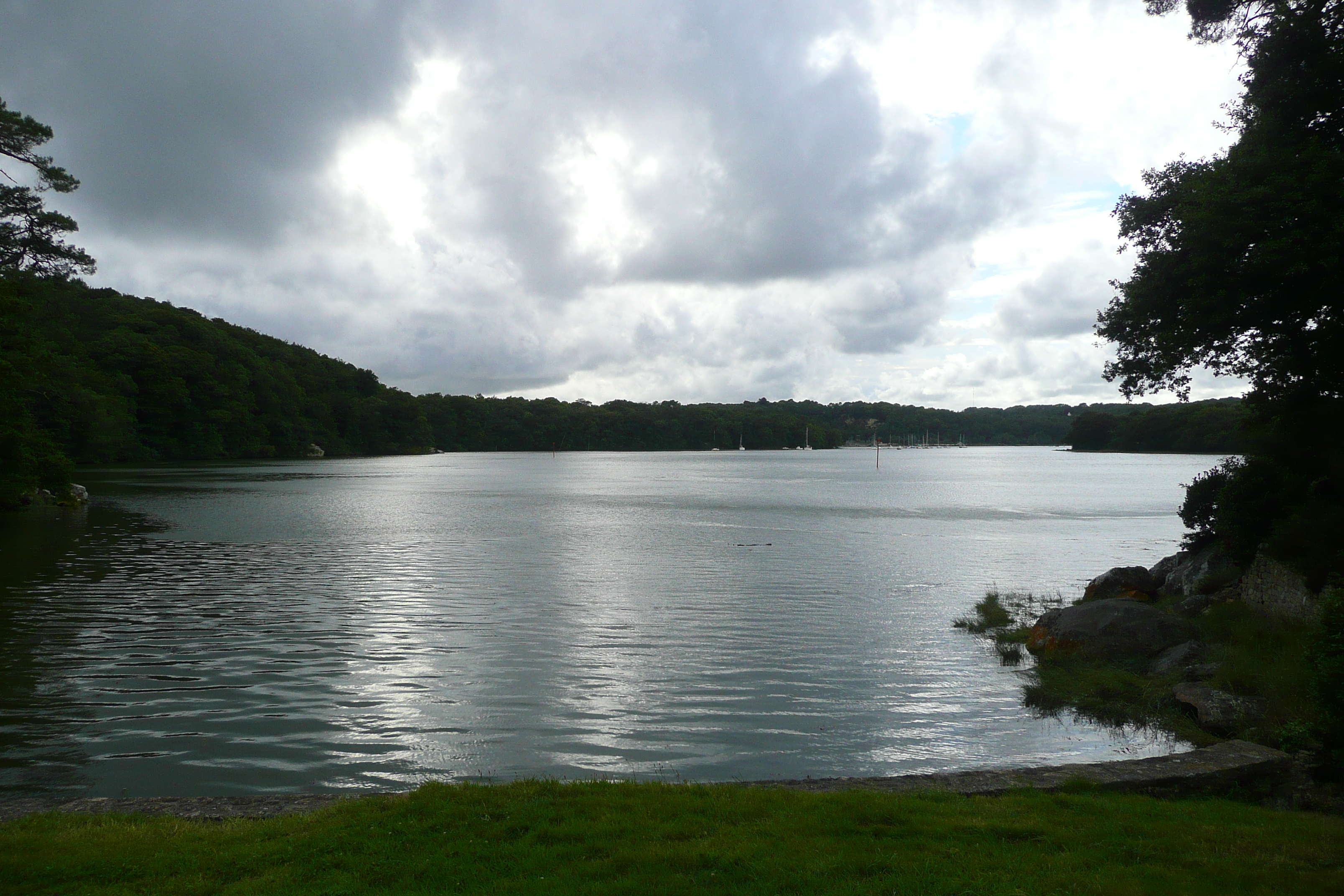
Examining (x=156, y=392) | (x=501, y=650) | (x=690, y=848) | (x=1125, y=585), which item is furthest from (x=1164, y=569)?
(x=156, y=392)

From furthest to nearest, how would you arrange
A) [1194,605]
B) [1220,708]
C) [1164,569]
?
[1164,569] → [1194,605] → [1220,708]

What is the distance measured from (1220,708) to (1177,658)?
2.78 meters

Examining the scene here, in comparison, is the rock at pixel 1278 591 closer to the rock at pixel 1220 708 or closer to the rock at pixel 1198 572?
the rock at pixel 1198 572

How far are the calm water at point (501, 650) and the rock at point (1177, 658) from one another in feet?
7.21

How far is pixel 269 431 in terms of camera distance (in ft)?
438

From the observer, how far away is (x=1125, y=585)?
18141mm

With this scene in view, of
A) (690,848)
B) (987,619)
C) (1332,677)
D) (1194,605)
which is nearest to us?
(690,848)

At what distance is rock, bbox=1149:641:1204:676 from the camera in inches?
500

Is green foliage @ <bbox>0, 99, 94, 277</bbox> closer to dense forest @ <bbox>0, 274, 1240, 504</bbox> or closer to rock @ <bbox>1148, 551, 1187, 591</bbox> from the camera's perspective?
dense forest @ <bbox>0, 274, 1240, 504</bbox>

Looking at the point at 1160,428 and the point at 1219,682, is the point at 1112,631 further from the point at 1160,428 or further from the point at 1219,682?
the point at 1160,428

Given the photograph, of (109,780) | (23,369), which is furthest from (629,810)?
(23,369)

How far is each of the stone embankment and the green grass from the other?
0.41m

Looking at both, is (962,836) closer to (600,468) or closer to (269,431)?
(600,468)

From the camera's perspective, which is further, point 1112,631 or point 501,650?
point 501,650
